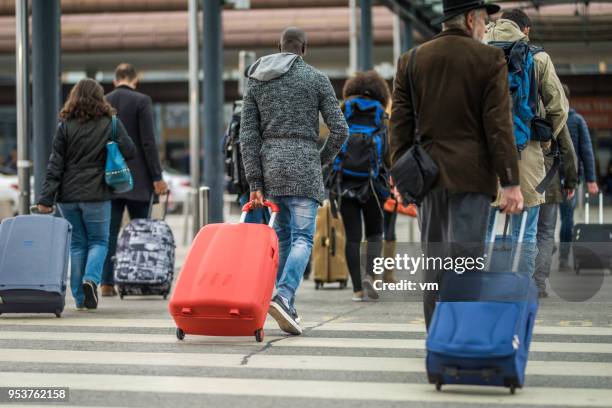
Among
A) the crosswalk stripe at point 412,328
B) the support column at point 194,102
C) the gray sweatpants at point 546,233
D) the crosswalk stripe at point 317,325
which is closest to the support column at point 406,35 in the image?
the support column at point 194,102

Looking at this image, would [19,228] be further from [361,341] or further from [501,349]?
[501,349]

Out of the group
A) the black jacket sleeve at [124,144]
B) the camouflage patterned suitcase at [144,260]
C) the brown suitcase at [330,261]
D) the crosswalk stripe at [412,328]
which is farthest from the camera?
the brown suitcase at [330,261]

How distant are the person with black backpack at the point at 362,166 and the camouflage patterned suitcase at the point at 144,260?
1.53 meters

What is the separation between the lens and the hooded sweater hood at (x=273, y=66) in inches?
326

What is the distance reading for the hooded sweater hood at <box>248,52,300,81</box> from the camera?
8.28 metres

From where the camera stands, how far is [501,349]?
5734 mm

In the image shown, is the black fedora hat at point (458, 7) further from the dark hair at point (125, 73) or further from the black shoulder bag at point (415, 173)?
the dark hair at point (125, 73)

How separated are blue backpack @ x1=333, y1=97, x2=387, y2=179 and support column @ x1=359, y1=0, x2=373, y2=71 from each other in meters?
12.8

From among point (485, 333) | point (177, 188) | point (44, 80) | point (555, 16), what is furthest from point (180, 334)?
point (177, 188)

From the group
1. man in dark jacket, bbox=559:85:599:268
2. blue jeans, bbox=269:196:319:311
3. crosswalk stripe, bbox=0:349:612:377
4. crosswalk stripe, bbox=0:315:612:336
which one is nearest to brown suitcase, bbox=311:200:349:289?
man in dark jacket, bbox=559:85:599:268

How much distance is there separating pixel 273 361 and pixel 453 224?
132cm

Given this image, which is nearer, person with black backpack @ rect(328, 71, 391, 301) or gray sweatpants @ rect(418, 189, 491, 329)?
gray sweatpants @ rect(418, 189, 491, 329)

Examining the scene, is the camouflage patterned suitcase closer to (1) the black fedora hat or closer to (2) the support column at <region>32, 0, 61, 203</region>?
(2) the support column at <region>32, 0, 61, 203</region>

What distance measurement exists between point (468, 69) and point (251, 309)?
6.61 ft
